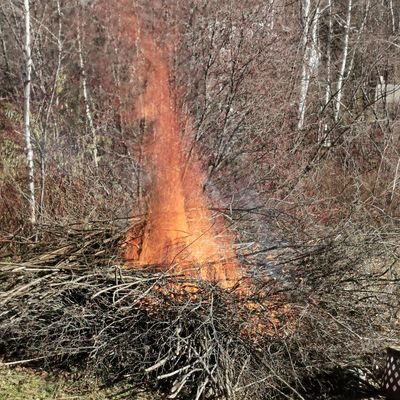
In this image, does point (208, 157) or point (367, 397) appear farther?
point (208, 157)

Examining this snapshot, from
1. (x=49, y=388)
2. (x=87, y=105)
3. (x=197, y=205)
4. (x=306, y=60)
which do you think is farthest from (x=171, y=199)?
(x=306, y=60)

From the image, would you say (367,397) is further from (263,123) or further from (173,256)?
(263,123)

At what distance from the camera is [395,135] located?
14430 mm

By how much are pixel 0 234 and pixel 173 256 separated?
8.85 ft

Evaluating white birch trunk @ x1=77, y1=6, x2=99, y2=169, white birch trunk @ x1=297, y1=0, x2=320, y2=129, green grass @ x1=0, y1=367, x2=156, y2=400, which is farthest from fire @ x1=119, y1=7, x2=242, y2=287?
white birch trunk @ x1=297, y1=0, x2=320, y2=129

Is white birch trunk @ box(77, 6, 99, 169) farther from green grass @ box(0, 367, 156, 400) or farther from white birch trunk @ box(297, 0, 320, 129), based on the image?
green grass @ box(0, 367, 156, 400)

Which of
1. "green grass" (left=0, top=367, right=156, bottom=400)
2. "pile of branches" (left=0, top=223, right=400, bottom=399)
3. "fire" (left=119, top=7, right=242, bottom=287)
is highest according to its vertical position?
"fire" (left=119, top=7, right=242, bottom=287)

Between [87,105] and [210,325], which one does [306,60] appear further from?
[210,325]

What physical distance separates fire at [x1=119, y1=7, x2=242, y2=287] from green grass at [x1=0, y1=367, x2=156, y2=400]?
124 cm

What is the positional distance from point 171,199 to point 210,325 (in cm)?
232

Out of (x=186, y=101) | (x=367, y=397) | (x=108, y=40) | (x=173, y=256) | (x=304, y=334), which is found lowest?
(x=367, y=397)

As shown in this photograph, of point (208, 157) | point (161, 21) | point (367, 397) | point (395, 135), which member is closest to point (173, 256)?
point (367, 397)

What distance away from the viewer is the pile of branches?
16.6 feet

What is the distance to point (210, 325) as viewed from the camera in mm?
5109
